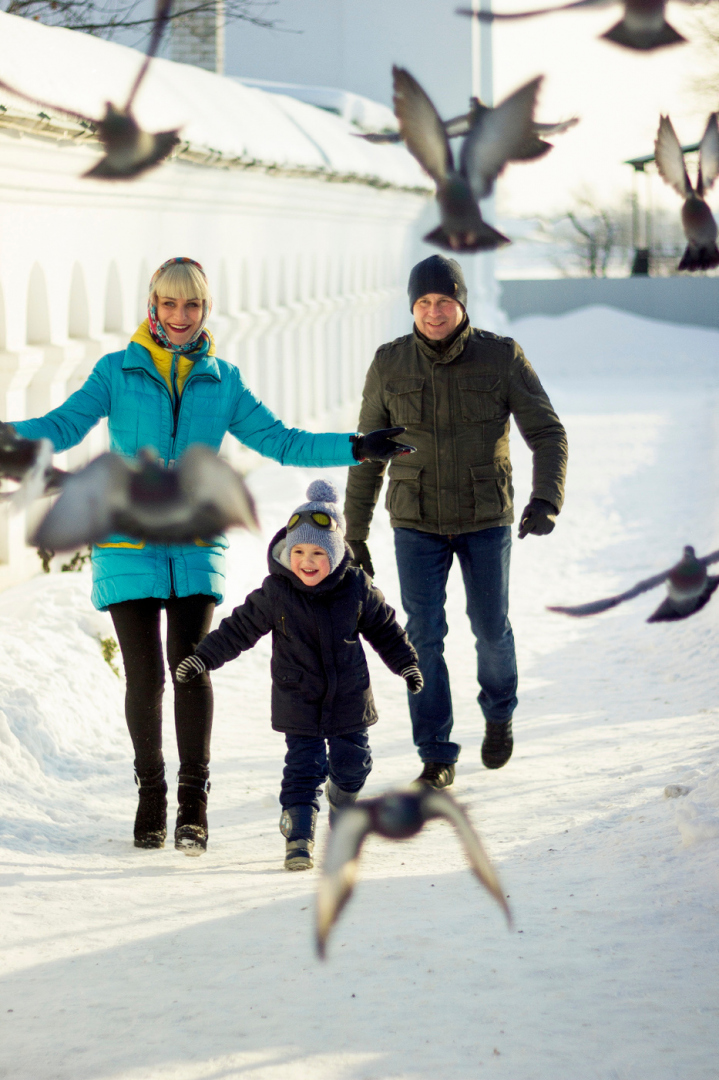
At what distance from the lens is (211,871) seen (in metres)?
3.94

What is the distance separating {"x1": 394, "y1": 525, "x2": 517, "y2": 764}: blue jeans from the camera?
447cm

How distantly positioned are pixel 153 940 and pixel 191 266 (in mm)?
1740

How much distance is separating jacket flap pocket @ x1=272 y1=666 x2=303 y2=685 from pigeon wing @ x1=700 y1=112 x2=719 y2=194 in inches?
92.7

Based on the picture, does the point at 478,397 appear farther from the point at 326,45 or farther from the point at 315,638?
the point at 326,45

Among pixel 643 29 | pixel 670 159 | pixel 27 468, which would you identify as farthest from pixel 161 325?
pixel 643 29

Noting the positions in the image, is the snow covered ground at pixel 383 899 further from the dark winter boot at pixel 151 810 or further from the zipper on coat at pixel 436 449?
the zipper on coat at pixel 436 449

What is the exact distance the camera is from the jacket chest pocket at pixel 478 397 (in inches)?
171

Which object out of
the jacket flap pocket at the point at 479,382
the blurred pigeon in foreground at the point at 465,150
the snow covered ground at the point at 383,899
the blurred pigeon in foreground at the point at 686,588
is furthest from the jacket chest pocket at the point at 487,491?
the blurred pigeon in foreground at the point at 465,150

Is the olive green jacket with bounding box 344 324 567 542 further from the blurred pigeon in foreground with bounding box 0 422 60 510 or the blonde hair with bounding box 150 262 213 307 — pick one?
the blurred pigeon in foreground with bounding box 0 422 60 510

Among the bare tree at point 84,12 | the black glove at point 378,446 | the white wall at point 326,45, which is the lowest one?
the black glove at point 378,446

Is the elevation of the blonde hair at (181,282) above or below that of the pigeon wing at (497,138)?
below

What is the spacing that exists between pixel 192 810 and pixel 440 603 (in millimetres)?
1105

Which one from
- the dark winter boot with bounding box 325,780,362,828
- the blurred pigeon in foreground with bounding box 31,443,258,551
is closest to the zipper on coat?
the dark winter boot with bounding box 325,780,362,828

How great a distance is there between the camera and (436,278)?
13.1 ft
